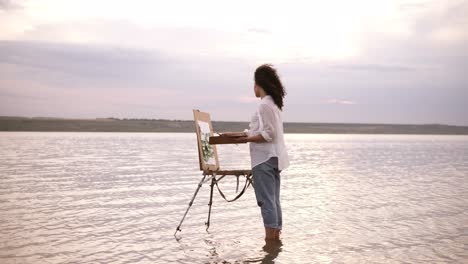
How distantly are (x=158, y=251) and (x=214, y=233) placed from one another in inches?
56.6

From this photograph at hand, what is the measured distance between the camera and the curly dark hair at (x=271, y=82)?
6805 millimetres

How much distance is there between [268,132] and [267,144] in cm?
21

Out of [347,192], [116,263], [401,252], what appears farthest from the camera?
[347,192]

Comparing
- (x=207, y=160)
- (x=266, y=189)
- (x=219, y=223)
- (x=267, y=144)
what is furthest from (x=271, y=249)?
(x=219, y=223)

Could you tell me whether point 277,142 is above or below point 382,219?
above

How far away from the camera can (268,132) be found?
262 inches

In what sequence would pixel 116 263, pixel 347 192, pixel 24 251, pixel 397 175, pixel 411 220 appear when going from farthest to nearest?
1. pixel 397 175
2. pixel 347 192
3. pixel 411 220
4. pixel 24 251
5. pixel 116 263

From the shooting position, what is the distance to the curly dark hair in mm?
6805

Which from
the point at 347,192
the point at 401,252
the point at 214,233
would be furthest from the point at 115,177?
the point at 401,252

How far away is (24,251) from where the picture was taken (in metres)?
6.35

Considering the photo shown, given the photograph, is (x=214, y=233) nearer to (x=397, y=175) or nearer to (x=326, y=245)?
(x=326, y=245)

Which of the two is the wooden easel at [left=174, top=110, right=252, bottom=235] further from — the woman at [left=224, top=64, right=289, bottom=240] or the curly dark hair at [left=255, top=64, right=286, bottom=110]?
the curly dark hair at [left=255, top=64, right=286, bottom=110]

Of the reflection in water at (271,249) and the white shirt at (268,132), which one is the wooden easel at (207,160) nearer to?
the white shirt at (268,132)

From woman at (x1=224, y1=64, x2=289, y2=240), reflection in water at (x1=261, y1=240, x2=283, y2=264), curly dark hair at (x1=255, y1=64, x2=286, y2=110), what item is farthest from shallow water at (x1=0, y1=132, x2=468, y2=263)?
curly dark hair at (x1=255, y1=64, x2=286, y2=110)
